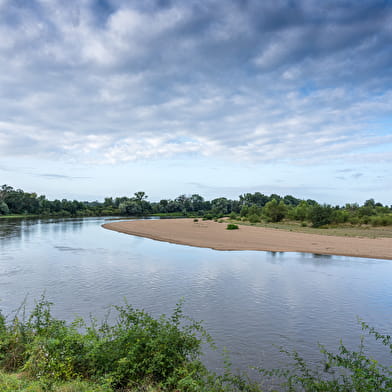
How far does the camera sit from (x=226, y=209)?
7239 inches

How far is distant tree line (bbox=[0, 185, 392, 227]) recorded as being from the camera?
71312 mm

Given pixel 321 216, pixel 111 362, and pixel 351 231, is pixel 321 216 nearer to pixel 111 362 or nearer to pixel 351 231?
pixel 351 231

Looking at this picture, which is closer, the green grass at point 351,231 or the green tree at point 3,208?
the green grass at point 351,231

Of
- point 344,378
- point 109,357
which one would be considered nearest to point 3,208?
point 109,357

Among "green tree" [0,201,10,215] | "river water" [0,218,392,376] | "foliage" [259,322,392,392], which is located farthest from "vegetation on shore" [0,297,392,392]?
"green tree" [0,201,10,215]

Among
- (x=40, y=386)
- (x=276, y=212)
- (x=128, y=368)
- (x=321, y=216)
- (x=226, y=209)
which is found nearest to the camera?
(x=40, y=386)

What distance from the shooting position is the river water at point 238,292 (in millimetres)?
11992

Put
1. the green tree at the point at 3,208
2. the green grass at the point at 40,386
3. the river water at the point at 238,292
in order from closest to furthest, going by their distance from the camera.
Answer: the green grass at the point at 40,386, the river water at the point at 238,292, the green tree at the point at 3,208

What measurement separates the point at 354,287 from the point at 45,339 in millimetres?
17268

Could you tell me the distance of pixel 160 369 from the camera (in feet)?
25.9

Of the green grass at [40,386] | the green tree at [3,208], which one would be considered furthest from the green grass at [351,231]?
the green tree at [3,208]

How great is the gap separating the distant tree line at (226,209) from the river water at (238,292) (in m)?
45.0

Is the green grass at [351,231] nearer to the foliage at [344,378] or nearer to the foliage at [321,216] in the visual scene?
the foliage at [321,216]

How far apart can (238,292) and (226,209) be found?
547 ft
